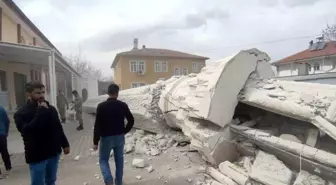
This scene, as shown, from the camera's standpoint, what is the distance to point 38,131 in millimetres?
2908

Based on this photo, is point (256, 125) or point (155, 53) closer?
point (256, 125)

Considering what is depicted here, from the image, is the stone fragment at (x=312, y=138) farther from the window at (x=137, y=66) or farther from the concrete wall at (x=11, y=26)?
the window at (x=137, y=66)

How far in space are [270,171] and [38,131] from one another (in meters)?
2.77

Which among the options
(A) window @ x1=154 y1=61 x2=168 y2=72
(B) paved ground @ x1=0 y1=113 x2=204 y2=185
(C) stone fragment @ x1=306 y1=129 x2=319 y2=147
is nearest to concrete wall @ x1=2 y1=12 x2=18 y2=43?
(B) paved ground @ x1=0 y1=113 x2=204 y2=185

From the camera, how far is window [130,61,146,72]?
104 ft

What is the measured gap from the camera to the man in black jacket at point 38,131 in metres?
2.88

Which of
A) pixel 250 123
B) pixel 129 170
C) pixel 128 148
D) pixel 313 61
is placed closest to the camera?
pixel 250 123

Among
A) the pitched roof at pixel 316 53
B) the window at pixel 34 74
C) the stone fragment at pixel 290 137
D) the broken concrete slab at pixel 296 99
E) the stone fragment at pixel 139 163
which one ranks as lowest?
the stone fragment at pixel 139 163

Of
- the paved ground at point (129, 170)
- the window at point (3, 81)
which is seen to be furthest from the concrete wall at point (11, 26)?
the paved ground at point (129, 170)

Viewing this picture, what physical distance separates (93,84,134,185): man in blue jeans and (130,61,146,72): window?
92.1 ft

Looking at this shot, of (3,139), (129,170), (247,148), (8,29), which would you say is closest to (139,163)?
(129,170)

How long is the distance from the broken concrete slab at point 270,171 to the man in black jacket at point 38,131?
2453 millimetres

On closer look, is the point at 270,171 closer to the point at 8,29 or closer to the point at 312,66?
the point at 8,29

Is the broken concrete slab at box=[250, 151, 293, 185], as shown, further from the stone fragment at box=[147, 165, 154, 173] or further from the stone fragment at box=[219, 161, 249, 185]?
the stone fragment at box=[147, 165, 154, 173]
